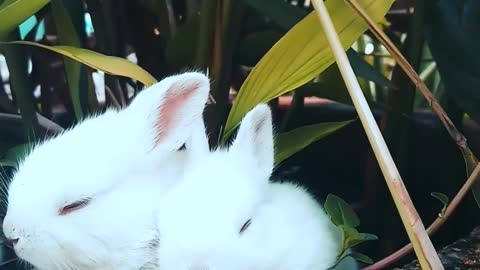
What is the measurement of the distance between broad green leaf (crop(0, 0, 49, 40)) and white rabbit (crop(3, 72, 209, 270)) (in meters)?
0.08

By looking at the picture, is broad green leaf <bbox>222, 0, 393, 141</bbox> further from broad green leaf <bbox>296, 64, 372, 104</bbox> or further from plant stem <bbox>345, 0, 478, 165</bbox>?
broad green leaf <bbox>296, 64, 372, 104</bbox>

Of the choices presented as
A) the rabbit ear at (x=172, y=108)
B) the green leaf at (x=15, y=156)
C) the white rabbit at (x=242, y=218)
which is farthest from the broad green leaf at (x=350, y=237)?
the green leaf at (x=15, y=156)

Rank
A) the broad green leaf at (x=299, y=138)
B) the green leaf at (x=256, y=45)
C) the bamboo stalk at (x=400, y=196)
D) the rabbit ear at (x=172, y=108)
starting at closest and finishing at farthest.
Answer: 1. the bamboo stalk at (x=400, y=196)
2. the rabbit ear at (x=172, y=108)
3. the broad green leaf at (x=299, y=138)
4. the green leaf at (x=256, y=45)

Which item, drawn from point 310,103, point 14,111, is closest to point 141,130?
point 14,111

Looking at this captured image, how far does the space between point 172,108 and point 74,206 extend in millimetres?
87

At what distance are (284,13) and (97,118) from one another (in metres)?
0.18

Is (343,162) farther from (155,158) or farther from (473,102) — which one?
(155,158)

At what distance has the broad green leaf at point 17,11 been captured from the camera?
1.58 feet

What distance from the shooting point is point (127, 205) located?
0.46 m

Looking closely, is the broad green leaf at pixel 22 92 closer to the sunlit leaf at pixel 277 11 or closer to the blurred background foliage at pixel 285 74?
the blurred background foliage at pixel 285 74

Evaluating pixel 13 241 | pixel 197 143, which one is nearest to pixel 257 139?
pixel 197 143

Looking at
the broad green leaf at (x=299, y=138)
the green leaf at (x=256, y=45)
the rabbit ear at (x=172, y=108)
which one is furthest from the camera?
the green leaf at (x=256, y=45)

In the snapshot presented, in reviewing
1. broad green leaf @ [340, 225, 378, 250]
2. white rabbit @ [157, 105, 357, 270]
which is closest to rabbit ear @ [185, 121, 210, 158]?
white rabbit @ [157, 105, 357, 270]

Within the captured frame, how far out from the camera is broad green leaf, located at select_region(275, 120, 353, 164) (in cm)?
58
